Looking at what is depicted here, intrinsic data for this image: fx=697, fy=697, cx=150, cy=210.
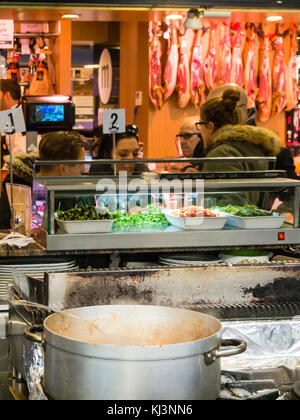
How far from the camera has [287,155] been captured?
5.71 meters

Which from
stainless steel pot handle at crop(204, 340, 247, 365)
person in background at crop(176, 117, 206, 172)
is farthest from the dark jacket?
stainless steel pot handle at crop(204, 340, 247, 365)

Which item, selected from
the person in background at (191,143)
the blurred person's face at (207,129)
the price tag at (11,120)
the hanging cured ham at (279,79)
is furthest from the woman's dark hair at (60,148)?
the hanging cured ham at (279,79)

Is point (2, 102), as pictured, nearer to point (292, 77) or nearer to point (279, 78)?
point (279, 78)

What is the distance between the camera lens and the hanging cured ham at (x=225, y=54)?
8.09m

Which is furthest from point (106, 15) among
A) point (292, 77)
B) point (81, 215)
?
point (81, 215)

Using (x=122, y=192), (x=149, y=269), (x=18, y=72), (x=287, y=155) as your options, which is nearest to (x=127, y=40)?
(x=18, y=72)

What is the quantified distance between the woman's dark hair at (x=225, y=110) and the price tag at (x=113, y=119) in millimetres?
876

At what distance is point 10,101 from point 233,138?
3.52 metres

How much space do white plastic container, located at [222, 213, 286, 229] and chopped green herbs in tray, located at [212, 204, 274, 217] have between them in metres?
0.03

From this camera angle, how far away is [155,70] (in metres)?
7.93

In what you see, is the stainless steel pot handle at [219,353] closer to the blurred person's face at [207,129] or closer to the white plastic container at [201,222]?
the white plastic container at [201,222]

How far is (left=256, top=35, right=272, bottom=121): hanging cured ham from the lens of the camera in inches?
328
